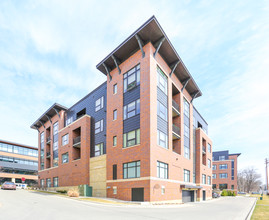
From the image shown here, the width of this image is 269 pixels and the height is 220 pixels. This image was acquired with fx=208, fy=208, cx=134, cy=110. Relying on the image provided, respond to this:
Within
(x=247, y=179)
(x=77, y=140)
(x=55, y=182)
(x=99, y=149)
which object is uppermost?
(x=77, y=140)

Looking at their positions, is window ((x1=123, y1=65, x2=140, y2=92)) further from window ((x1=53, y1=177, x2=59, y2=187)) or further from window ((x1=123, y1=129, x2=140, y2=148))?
window ((x1=53, y1=177, x2=59, y2=187))

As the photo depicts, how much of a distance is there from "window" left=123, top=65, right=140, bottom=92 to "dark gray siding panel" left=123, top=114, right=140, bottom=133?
3904 mm

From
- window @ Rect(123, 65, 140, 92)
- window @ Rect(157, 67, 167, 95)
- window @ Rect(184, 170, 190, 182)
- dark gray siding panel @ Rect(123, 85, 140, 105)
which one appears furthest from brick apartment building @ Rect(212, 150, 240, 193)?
window @ Rect(123, 65, 140, 92)

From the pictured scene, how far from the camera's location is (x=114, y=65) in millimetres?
29203

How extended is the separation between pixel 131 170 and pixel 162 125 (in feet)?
21.3

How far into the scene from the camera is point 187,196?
32281mm

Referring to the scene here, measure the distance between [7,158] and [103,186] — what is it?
5582cm

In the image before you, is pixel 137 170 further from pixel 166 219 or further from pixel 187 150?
pixel 187 150

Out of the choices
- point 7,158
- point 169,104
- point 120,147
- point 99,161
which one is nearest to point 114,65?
point 169,104

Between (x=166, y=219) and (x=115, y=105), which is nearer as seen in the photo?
(x=166, y=219)

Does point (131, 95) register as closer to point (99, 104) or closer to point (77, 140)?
point (99, 104)

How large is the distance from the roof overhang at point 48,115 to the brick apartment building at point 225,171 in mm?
67557

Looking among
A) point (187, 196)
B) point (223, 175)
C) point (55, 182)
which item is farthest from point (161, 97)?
point (223, 175)

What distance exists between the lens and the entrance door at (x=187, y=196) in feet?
100
